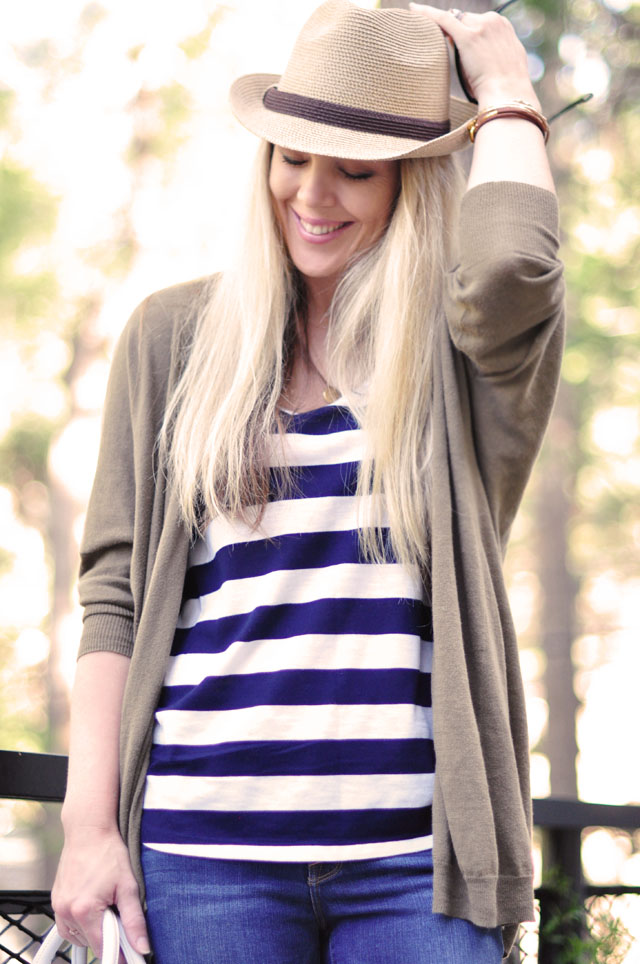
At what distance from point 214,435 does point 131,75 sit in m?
7.56

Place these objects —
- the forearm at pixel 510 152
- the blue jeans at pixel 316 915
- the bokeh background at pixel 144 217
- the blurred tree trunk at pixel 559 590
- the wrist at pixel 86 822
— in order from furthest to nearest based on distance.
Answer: the blurred tree trunk at pixel 559 590, the bokeh background at pixel 144 217, the forearm at pixel 510 152, the wrist at pixel 86 822, the blue jeans at pixel 316 915

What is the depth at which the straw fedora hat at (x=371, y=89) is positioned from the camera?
1.80 m

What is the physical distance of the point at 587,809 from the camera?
2451mm

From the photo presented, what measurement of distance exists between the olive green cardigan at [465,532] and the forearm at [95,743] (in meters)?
0.03

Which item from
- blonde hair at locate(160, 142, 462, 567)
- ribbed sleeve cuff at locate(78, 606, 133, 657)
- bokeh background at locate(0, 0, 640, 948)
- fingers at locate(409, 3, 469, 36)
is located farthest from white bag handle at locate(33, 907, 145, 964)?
bokeh background at locate(0, 0, 640, 948)

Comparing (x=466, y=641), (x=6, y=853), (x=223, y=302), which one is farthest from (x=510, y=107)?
(x=6, y=853)

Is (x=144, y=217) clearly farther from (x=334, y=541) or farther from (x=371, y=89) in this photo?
(x=334, y=541)

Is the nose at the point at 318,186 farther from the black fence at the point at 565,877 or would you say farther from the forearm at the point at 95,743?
the black fence at the point at 565,877

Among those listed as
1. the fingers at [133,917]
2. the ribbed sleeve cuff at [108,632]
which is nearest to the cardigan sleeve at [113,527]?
the ribbed sleeve cuff at [108,632]

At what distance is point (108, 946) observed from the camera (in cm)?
150

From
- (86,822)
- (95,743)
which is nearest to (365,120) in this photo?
(95,743)

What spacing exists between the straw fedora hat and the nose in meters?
0.05

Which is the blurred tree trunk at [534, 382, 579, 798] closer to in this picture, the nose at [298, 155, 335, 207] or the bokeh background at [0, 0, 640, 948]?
the bokeh background at [0, 0, 640, 948]

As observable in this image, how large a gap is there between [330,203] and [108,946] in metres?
1.26
